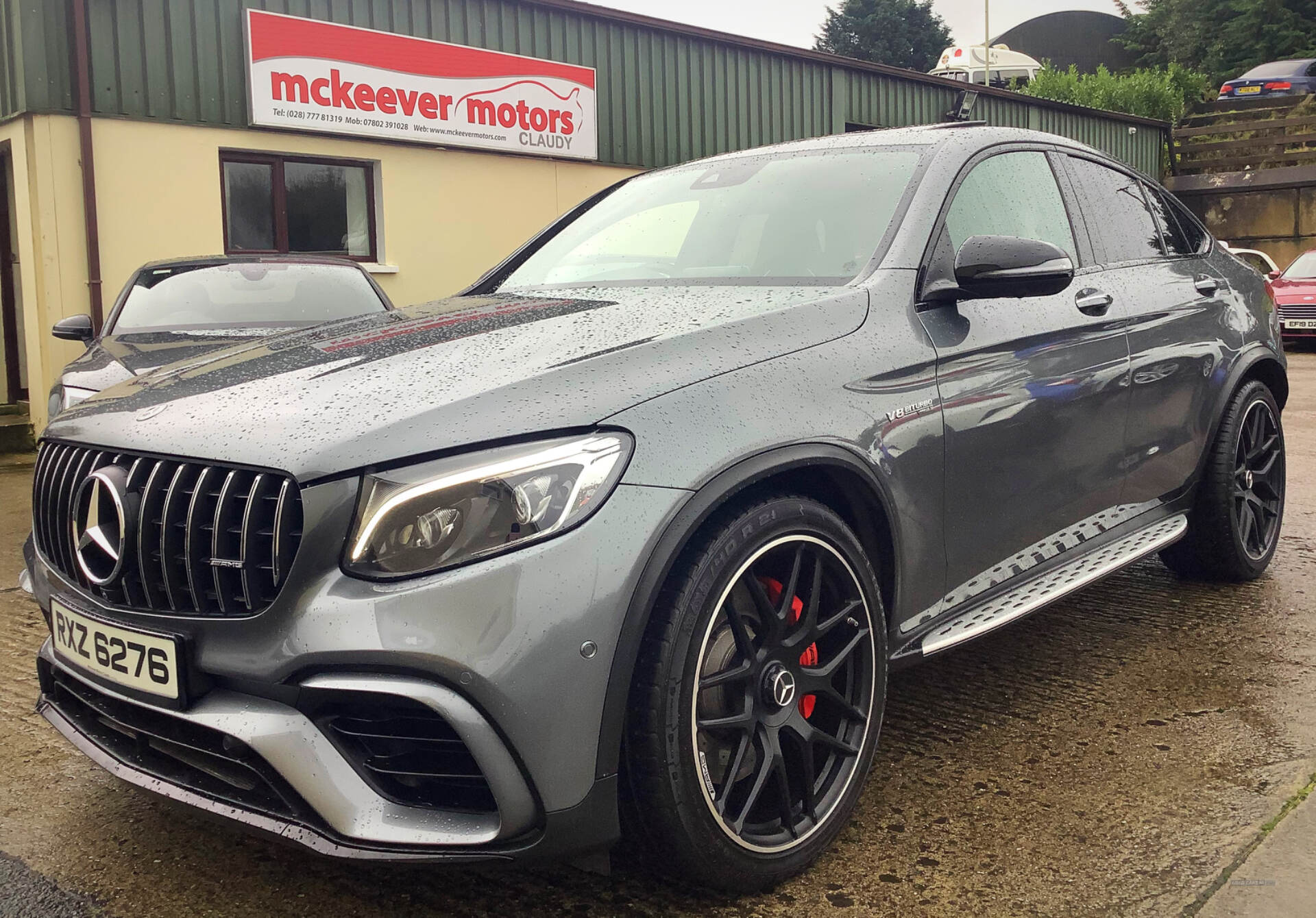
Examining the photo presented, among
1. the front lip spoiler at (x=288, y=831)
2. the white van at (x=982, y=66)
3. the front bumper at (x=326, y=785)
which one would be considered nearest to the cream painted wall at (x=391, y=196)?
the front lip spoiler at (x=288, y=831)

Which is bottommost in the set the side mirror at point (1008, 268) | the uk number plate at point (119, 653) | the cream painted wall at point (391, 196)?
the uk number plate at point (119, 653)

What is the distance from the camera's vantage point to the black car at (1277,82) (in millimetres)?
28375


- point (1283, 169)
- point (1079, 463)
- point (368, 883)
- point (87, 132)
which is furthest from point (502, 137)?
point (1283, 169)

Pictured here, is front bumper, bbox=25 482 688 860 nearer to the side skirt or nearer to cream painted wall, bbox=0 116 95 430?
the side skirt

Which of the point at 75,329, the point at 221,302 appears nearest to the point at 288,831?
the point at 221,302

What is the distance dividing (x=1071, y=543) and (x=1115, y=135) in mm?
23820

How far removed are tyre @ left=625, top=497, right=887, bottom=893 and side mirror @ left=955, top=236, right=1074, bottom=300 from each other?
31.2 inches

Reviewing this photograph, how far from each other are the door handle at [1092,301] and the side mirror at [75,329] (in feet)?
17.6

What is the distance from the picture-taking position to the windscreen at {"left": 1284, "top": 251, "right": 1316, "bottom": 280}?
1677 centimetres

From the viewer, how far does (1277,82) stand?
93.9 ft

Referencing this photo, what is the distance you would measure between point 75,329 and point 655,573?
5574mm

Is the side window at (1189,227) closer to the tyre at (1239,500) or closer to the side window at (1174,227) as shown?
the side window at (1174,227)

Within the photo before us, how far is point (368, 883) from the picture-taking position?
2.37 metres

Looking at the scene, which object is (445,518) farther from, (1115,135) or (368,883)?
(1115,135)
